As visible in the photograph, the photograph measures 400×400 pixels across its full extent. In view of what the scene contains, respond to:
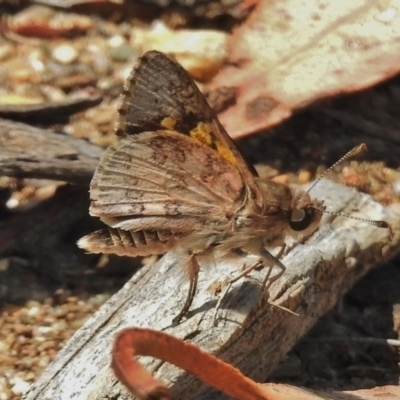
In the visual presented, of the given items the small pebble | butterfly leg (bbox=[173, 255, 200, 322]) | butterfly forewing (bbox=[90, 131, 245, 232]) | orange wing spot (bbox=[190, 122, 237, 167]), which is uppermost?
orange wing spot (bbox=[190, 122, 237, 167])

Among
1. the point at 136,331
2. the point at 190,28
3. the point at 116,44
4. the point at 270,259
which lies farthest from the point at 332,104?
the point at 136,331

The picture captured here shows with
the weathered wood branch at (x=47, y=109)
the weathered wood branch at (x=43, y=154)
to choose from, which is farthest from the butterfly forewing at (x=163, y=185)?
the weathered wood branch at (x=47, y=109)

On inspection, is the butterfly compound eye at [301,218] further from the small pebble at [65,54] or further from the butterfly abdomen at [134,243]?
the small pebble at [65,54]

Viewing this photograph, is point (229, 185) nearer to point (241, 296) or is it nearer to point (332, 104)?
point (241, 296)

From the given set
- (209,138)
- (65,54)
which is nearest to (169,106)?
(209,138)

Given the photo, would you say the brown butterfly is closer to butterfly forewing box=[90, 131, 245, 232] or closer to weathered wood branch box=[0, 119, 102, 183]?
butterfly forewing box=[90, 131, 245, 232]

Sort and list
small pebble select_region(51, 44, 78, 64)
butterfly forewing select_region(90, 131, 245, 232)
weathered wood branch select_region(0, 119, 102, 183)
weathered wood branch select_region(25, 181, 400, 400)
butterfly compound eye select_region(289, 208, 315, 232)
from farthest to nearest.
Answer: small pebble select_region(51, 44, 78, 64)
weathered wood branch select_region(0, 119, 102, 183)
butterfly forewing select_region(90, 131, 245, 232)
butterfly compound eye select_region(289, 208, 315, 232)
weathered wood branch select_region(25, 181, 400, 400)

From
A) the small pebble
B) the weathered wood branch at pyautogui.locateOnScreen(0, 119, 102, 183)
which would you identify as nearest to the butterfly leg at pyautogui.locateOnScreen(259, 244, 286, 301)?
the weathered wood branch at pyautogui.locateOnScreen(0, 119, 102, 183)
